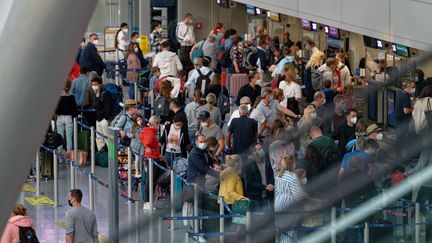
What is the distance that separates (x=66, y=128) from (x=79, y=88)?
57.7 inches

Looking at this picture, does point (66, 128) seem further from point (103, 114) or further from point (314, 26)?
point (314, 26)

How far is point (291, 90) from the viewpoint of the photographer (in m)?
19.3

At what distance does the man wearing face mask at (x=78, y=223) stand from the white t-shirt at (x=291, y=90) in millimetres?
7781

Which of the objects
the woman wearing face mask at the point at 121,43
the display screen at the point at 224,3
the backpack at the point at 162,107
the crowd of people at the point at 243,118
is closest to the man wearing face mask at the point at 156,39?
the crowd of people at the point at 243,118

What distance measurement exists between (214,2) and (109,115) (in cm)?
1659

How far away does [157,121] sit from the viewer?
16.2 meters

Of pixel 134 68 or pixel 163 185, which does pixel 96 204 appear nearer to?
pixel 163 185

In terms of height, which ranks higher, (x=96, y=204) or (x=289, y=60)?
(x=289, y=60)

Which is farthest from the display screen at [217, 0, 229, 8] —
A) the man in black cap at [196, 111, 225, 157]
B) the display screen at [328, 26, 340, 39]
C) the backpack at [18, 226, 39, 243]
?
the backpack at [18, 226, 39, 243]

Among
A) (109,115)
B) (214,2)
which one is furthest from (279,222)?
(214,2)

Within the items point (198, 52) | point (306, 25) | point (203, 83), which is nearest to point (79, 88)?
point (203, 83)

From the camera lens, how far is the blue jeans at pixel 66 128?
17.7 metres

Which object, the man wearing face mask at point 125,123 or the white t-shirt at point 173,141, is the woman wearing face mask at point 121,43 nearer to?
the man wearing face mask at point 125,123

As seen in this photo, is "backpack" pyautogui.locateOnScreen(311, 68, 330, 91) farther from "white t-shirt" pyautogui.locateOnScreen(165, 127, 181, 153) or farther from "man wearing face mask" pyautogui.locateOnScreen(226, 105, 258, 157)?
"white t-shirt" pyautogui.locateOnScreen(165, 127, 181, 153)
